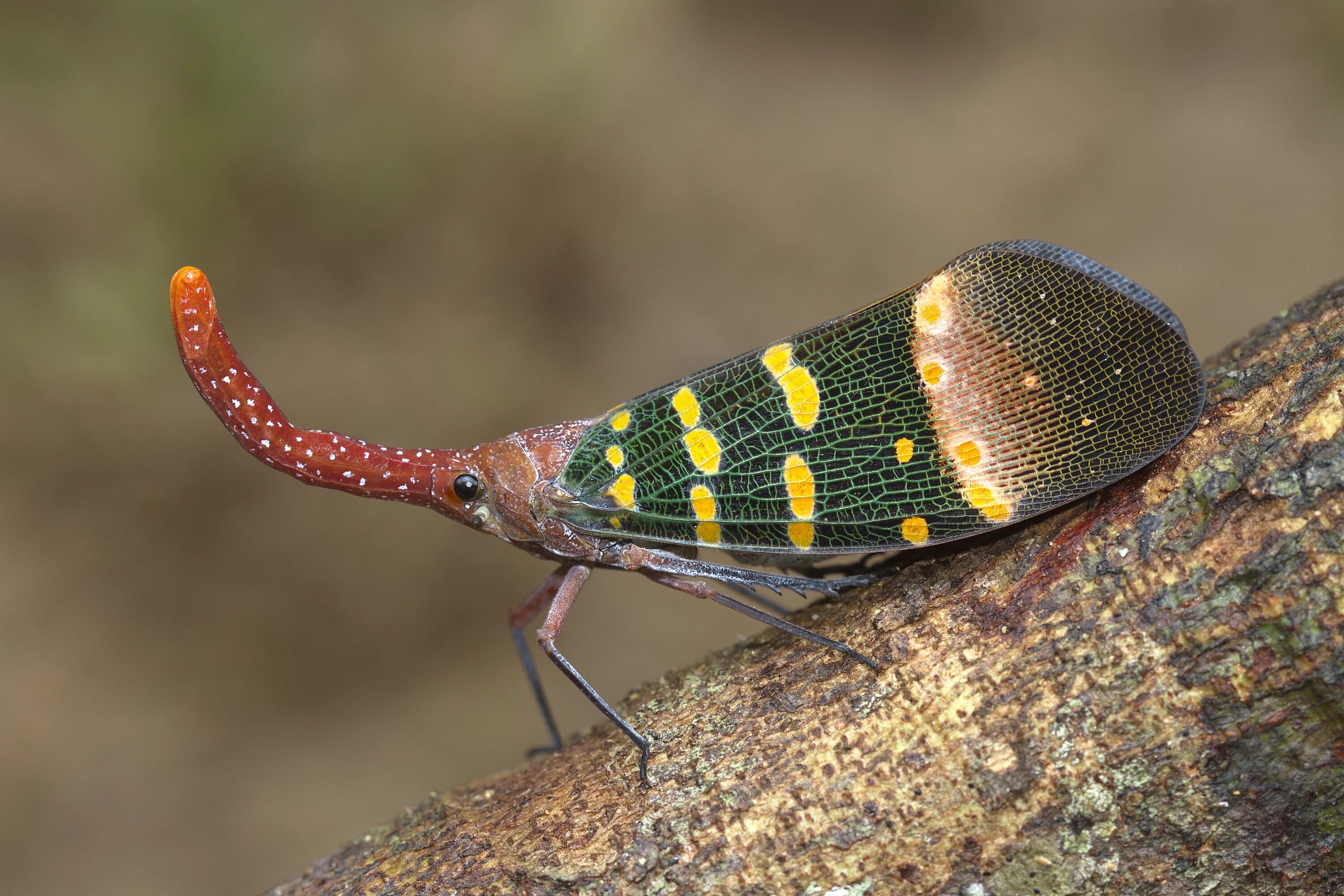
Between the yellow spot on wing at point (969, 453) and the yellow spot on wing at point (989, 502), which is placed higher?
the yellow spot on wing at point (969, 453)

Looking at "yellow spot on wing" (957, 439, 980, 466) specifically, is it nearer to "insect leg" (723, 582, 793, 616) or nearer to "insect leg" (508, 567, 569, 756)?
"insect leg" (723, 582, 793, 616)

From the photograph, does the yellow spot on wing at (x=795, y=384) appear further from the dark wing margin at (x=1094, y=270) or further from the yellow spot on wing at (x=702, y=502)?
the dark wing margin at (x=1094, y=270)

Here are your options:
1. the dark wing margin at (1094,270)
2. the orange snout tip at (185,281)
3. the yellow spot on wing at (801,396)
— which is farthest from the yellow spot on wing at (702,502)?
the orange snout tip at (185,281)

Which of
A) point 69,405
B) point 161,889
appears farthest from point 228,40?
point 161,889

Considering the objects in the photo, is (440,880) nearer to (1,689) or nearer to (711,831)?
(711,831)

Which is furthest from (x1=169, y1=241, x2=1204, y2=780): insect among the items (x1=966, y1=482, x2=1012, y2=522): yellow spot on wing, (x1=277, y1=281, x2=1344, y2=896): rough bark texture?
(x1=277, y1=281, x2=1344, y2=896): rough bark texture

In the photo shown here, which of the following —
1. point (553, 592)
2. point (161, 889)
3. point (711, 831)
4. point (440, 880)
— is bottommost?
point (711, 831)

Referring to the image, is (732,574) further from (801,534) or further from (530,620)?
(530,620)
